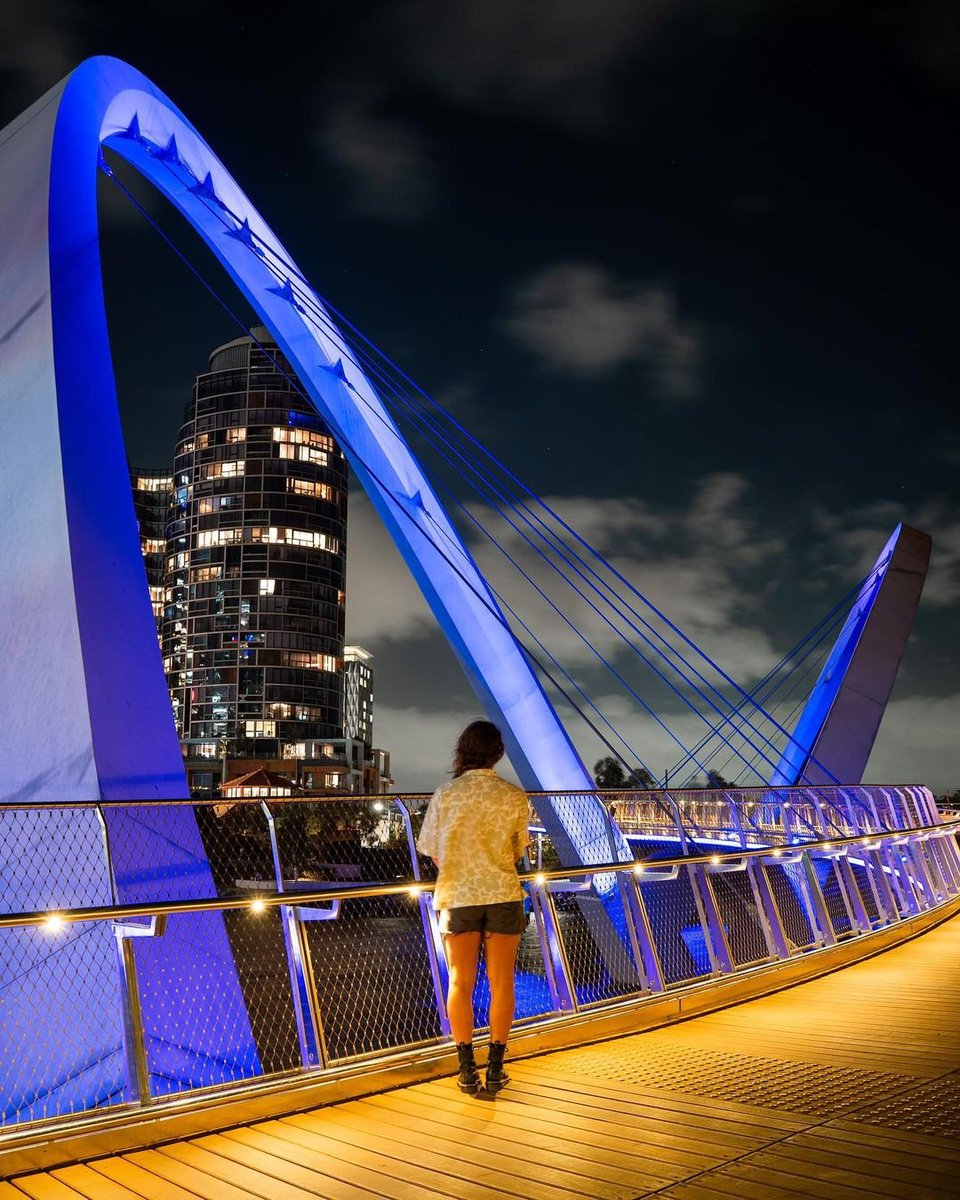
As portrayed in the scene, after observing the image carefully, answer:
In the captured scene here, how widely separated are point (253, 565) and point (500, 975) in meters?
110

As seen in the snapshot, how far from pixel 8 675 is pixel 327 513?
109 m

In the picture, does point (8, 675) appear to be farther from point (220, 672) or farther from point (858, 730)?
point (220, 672)

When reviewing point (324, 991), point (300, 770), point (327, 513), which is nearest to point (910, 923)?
point (324, 991)

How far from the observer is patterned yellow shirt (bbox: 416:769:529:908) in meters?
4.83

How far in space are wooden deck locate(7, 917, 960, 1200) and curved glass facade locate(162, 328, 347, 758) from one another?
340 ft

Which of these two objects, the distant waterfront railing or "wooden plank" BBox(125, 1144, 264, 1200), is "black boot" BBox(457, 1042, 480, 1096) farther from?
"wooden plank" BBox(125, 1144, 264, 1200)

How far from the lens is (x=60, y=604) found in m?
8.91

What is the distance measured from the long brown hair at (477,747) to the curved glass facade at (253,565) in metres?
104

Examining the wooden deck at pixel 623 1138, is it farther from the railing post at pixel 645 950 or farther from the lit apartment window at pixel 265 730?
the lit apartment window at pixel 265 730

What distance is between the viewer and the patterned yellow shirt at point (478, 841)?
190 inches

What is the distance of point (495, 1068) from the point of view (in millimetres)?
4961

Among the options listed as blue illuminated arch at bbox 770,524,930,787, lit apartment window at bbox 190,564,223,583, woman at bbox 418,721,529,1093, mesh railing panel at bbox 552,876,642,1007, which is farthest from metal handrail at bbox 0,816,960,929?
lit apartment window at bbox 190,564,223,583

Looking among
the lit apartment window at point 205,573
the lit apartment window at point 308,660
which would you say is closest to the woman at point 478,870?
the lit apartment window at point 308,660

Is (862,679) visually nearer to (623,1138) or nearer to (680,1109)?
(680,1109)
